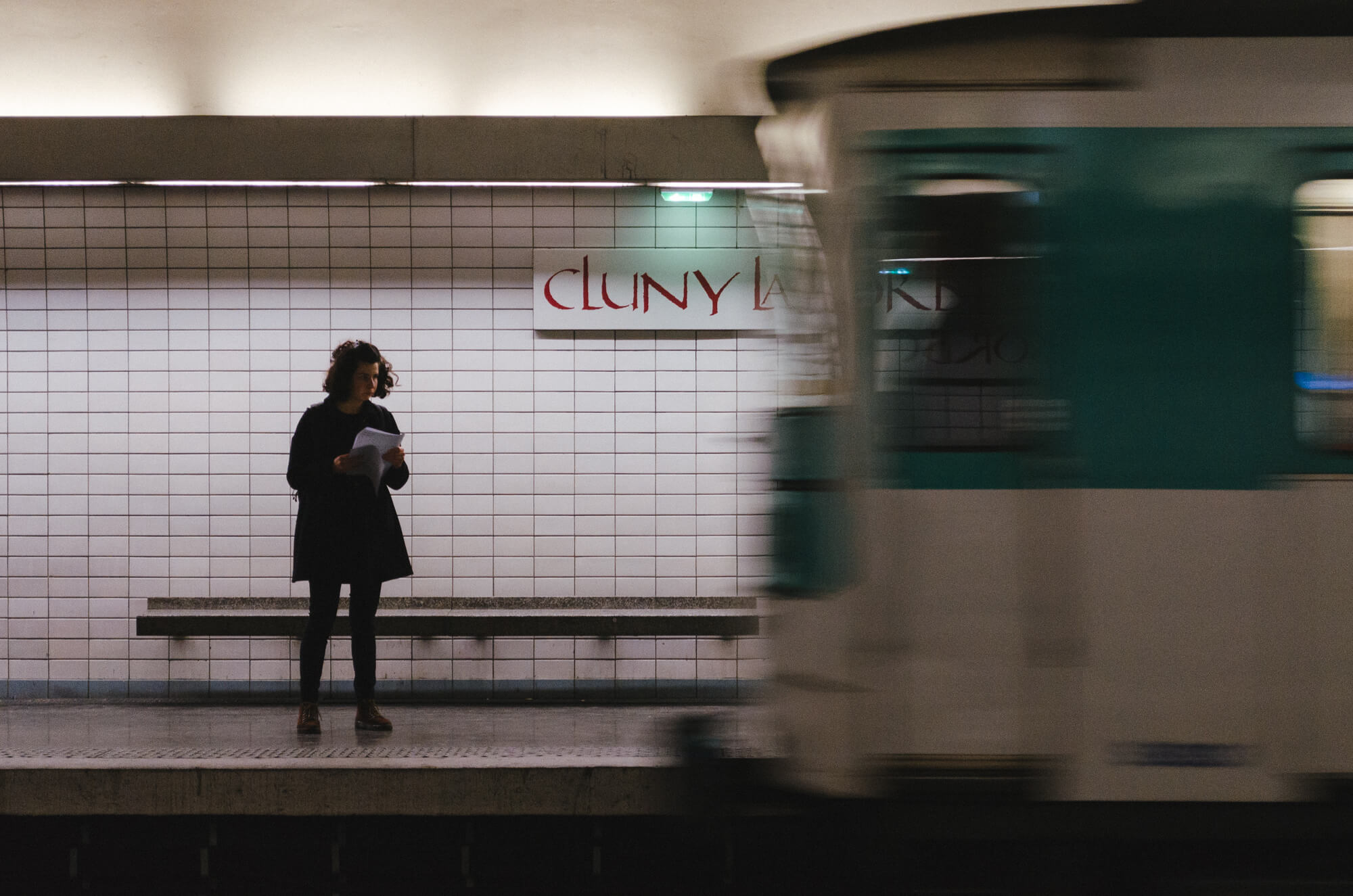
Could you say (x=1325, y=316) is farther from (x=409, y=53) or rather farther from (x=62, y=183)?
(x=62, y=183)

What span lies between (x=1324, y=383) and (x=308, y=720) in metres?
4.45

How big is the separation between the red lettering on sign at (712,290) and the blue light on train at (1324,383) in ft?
13.5

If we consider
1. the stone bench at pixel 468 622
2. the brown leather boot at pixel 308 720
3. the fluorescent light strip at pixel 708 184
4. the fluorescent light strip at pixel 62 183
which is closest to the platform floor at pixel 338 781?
the brown leather boot at pixel 308 720

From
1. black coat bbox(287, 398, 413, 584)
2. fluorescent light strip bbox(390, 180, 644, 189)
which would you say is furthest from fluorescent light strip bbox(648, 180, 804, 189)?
black coat bbox(287, 398, 413, 584)

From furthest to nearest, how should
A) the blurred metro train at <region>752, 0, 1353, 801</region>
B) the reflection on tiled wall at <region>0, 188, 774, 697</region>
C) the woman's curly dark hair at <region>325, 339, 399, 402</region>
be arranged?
the reflection on tiled wall at <region>0, 188, 774, 697</region>
the woman's curly dark hair at <region>325, 339, 399, 402</region>
the blurred metro train at <region>752, 0, 1353, 801</region>

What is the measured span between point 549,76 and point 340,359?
93.4 inches

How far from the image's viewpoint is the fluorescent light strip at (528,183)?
6.40 metres

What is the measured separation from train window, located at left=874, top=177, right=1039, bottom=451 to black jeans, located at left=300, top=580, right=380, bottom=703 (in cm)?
300

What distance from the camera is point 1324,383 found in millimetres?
2826

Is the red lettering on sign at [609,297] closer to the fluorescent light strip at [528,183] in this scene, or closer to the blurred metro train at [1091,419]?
the fluorescent light strip at [528,183]

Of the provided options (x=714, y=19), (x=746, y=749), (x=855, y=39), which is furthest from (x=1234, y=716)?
(x=714, y=19)

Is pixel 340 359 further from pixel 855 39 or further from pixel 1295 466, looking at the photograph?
pixel 1295 466

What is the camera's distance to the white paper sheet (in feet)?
15.8

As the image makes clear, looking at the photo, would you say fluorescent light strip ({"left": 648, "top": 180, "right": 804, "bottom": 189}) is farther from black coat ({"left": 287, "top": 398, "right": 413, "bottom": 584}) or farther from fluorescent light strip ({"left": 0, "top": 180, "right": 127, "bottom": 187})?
fluorescent light strip ({"left": 0, "top": 180, "right": 127, "bottom": 187})
